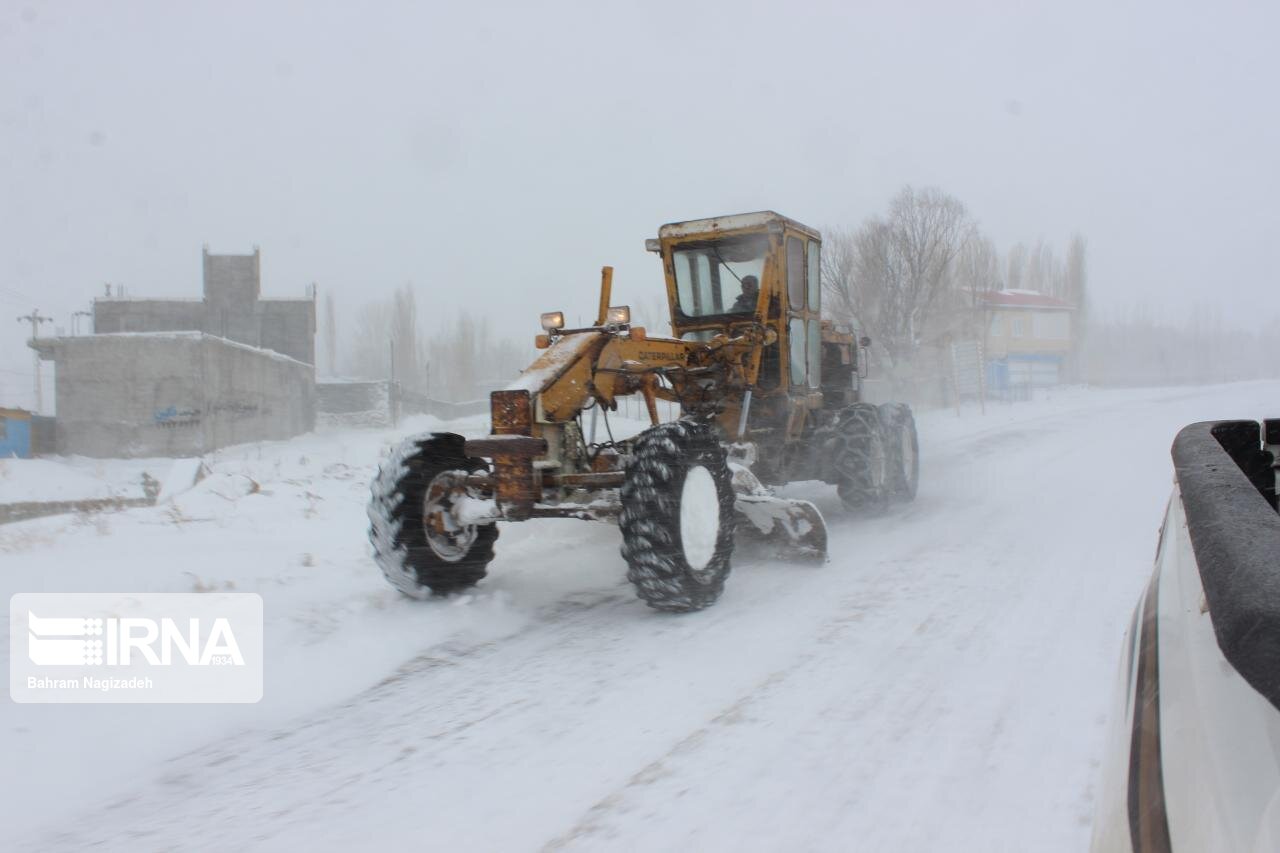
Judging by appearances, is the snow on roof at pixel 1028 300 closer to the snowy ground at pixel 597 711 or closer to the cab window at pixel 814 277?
the cab window at pixel 814 277

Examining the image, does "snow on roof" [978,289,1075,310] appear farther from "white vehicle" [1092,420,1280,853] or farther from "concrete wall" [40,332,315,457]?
"white vehicle" [1092,420,1280,853]

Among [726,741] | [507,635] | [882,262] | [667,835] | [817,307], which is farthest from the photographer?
[882,262]

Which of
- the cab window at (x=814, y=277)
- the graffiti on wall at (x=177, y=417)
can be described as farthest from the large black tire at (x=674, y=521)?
the graffiti on wall at (x=177, y=417)

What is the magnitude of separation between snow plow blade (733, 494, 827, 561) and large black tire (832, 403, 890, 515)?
73.7 inches

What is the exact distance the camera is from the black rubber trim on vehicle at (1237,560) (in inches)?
35.4

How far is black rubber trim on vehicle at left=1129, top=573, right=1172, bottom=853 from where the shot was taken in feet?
3.58

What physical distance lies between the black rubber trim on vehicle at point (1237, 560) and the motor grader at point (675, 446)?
12.6 feet

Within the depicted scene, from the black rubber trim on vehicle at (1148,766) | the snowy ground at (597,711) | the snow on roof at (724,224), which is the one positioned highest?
the snow on roof at (724,224)

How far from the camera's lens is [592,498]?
6027mm

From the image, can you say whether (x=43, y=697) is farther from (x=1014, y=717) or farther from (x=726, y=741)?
(x=1014, y=717)

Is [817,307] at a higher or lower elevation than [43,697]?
higher

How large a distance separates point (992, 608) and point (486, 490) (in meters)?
3.16

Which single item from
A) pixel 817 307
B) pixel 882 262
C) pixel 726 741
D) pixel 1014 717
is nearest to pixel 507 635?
pixel 726 741

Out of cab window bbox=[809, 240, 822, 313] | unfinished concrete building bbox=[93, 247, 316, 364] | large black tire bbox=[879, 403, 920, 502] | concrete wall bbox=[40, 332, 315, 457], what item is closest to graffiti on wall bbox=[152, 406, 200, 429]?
concrete wall bbox=[40, 332, 315, 457]
